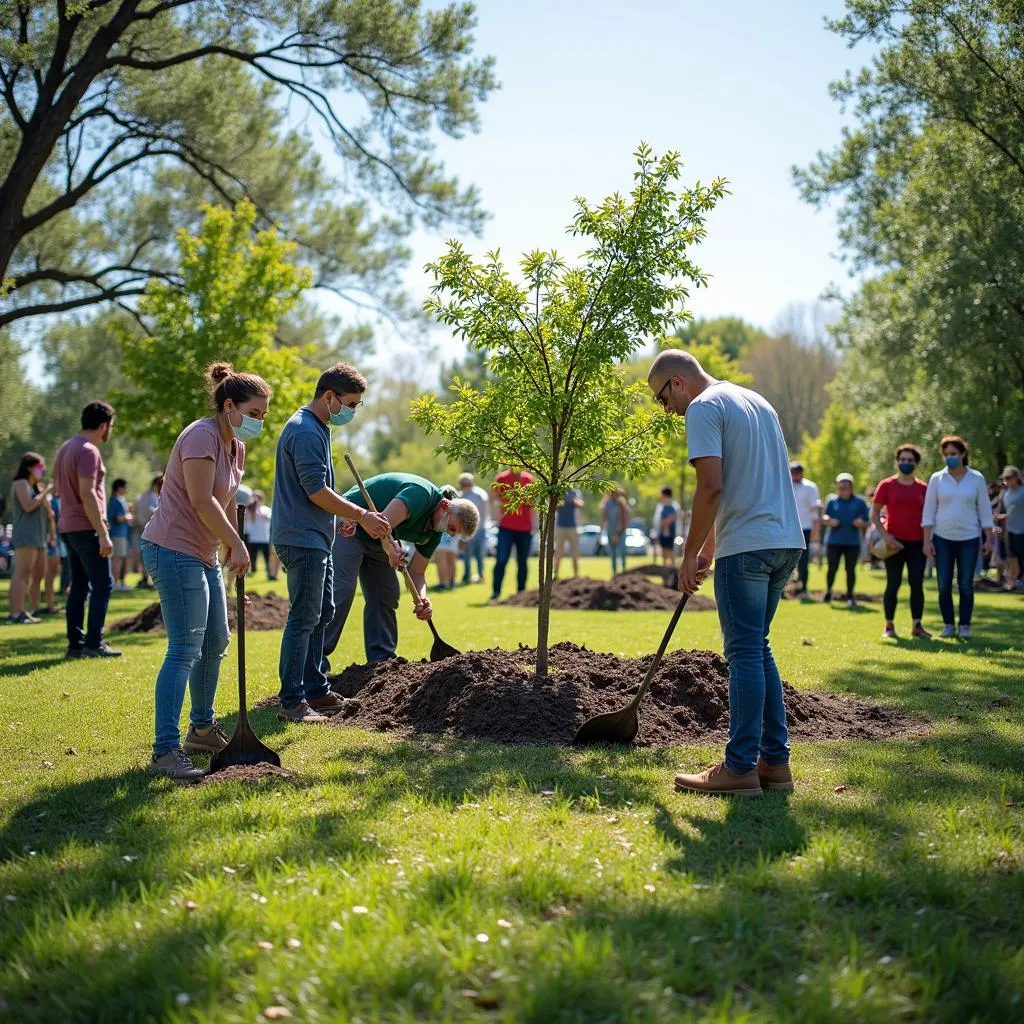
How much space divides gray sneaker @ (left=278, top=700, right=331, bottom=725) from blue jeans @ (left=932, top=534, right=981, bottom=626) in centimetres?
748

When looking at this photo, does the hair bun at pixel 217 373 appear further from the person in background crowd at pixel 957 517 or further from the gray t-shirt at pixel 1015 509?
the gray t-shirt at pixel 1015 509

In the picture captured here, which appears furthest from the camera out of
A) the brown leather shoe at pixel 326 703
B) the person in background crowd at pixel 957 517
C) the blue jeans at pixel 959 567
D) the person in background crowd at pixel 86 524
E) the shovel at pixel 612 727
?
the blue jeans at pixel 959 567

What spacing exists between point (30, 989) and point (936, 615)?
14.6m

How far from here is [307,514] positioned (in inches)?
274

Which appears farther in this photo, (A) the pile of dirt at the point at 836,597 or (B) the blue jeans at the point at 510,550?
(A) the pile of dirt at the point at 836,597

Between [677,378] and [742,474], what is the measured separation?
0.64m

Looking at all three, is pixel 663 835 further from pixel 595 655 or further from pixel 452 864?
pixel 595 655

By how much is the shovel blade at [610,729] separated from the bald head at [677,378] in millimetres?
1963

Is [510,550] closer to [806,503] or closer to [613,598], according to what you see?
[613,598]

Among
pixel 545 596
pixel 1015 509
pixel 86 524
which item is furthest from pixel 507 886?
pixel 1015 509

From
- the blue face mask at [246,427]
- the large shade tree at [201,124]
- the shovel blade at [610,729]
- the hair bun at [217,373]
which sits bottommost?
the shovel blade at [610,729]

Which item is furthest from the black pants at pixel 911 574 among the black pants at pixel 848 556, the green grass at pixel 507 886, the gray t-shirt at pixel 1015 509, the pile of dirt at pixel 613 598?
the gray t-shirt at pixel 1015 509

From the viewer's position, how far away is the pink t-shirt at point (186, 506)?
5715 millimetres

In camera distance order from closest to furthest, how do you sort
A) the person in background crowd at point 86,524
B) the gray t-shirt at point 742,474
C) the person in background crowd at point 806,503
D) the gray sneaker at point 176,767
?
the gray t-shirt at point 742,474, the gray sneaker at point 176,767, the person in background crowd at point 86,524, the person in background crowd at point 806,503
